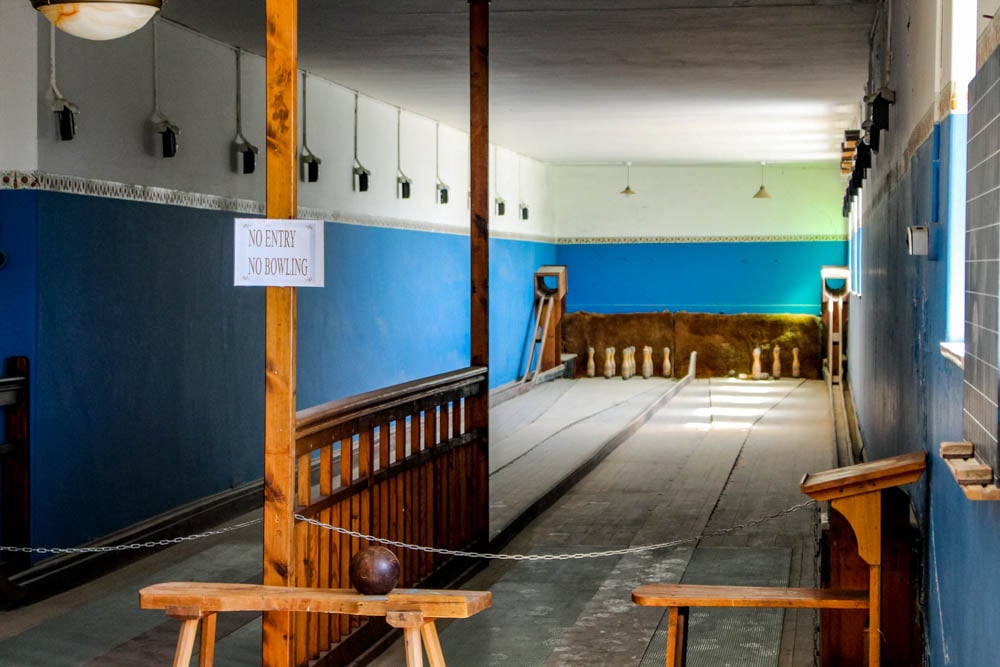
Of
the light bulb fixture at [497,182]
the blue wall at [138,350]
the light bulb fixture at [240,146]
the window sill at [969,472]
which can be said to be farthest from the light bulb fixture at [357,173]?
the window sill at [969,472]

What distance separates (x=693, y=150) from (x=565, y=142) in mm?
1619

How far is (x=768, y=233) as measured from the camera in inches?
664

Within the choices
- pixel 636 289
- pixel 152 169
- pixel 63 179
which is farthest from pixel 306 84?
pixel 636 289

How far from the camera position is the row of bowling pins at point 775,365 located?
1569 centimetres

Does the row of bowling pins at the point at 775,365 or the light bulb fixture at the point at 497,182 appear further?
the row of bowling pins at the point at 775,365

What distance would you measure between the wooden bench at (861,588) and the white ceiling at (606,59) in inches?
136

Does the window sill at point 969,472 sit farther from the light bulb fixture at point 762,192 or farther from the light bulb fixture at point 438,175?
the light bulb fixture at point 762,192

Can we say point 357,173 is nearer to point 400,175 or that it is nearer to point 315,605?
point 400,175

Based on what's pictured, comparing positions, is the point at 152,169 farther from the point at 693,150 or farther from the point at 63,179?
the point at 693,150

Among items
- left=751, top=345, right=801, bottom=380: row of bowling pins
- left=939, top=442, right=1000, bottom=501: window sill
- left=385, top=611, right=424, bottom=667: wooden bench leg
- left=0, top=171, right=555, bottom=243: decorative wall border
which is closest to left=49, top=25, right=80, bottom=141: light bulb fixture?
left=0, top=171, right=555, bottom=243: decorative wall border

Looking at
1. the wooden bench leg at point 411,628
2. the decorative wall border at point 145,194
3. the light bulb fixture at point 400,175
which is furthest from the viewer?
the light bulb fixture at point 400,175

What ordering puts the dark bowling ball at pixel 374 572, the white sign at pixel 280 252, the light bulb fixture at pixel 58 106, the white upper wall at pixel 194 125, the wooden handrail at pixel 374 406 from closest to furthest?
the dark bowling ball at pixel 374 572 → the white sign at pixel 280 252 → the wooden handrail at pixel 374 406 → the light bulb fixture at pixel 58 106 → the white upper wall at pixel 194 125

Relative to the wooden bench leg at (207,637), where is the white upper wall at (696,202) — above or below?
above

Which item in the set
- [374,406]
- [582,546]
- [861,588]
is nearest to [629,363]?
[582,546]
